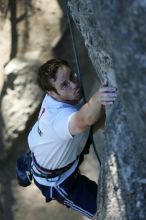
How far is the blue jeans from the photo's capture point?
90.7 inches

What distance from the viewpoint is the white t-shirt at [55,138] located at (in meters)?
2.04

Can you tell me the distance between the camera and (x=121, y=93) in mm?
1507

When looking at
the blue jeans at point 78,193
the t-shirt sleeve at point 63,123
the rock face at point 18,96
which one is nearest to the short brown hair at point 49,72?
the t-shirt sleeve at point 63,123

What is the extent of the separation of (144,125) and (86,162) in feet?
7.62

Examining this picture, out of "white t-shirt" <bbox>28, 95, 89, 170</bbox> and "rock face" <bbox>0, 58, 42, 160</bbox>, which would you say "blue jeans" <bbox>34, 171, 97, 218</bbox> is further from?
"rock face" <bbox>0, 58, 42, 160</bbox>

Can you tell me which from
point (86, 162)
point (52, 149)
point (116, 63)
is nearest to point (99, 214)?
point (52, 149)

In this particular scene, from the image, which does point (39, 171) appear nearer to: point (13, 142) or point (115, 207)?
point (115, 207)

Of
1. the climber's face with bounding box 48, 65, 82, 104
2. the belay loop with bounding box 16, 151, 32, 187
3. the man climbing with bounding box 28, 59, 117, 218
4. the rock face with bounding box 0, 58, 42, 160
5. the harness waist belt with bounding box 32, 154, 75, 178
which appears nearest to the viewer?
the man climbing with bounding box 28, 59, 117, 218

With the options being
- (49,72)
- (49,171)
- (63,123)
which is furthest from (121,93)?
(49,171)

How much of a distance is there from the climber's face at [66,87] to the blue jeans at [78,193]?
1.11ft

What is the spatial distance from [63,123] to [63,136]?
0.19ft

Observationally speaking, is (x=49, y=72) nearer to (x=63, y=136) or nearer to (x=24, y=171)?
(x=63, y=136)

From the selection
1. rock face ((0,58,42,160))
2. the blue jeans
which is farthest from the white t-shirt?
rock face ((0,58,42,160))

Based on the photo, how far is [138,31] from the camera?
134 centimetres
